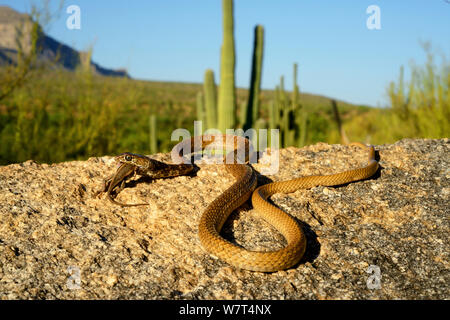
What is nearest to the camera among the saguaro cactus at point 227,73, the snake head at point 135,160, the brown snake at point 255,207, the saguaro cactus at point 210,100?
the brown snake at point 255,207

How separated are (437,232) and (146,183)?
3.23 meters

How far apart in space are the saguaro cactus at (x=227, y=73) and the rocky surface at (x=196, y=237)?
634cm

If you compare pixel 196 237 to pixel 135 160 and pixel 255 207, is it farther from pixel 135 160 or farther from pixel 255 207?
pixel 135 160

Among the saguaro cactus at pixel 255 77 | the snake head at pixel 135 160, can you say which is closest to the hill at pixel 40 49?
the saguaro cactus at pixel 255 77

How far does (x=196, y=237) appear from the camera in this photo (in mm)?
3613

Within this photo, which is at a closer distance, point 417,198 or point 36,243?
point 36,243

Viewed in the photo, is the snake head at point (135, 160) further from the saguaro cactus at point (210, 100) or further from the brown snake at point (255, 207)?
the saguaro cactus at point (210, 100)

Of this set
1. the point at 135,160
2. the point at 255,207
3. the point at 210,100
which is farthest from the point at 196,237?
the point at 210,100

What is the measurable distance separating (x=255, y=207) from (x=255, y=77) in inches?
348

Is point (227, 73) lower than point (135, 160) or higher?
higher

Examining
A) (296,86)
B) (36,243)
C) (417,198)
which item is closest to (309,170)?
(417,198)

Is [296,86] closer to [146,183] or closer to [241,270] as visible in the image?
[146,183]

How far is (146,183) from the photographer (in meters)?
4.54

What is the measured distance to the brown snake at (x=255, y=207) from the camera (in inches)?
123
